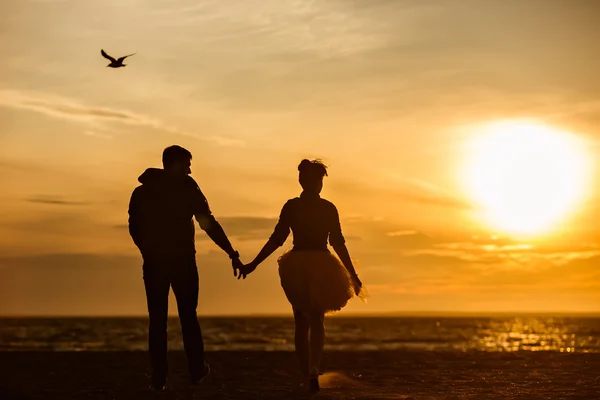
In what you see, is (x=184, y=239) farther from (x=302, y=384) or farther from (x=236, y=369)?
(x=236, y=369)

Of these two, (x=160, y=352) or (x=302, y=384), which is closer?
(x=160, y=352)

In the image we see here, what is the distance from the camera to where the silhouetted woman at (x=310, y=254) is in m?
10.8

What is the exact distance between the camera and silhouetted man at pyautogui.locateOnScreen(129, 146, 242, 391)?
34.1 feet

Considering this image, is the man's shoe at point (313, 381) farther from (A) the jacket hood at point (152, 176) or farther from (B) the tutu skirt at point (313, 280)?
(A) the jacket hood at point (152, 176)

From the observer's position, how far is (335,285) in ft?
36.2

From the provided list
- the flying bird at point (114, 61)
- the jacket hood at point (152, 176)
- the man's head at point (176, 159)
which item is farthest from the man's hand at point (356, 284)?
the flying bird at point (114, 61)

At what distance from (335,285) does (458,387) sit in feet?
6.89

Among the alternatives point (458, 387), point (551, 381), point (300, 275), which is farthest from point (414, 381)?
point (300, 275)

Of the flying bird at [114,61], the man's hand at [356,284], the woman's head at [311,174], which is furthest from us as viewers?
the flying bird at [114,61]

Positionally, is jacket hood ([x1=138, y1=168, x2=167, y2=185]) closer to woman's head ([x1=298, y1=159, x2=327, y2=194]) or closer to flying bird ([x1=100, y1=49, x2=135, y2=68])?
woman's head ([x1=298, y1=159, x2=327, y2=194])

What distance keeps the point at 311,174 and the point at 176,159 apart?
5.31ft

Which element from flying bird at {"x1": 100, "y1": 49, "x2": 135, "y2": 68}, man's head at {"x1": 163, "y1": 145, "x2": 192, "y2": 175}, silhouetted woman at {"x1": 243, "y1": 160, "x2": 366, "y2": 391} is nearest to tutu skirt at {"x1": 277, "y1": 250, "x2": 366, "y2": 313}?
silhouetted woman at {"x1": 243, "y1": 160, "x2": 366, "y2": 391}

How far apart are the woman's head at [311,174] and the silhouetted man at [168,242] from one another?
121 cm

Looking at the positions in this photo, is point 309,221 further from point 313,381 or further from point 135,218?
point 135,218
